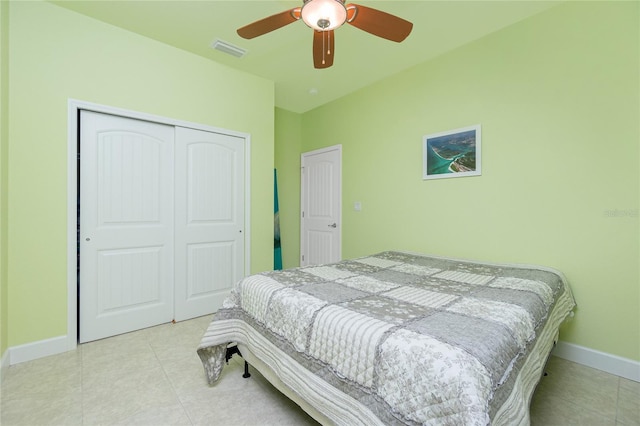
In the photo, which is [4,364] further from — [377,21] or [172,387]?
[377,21]

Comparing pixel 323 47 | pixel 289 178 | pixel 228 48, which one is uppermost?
pixel 228 48

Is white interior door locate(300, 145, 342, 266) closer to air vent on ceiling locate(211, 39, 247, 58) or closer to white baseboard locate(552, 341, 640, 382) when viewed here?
air vent on ceiling locate(211, 39, 247, 58)

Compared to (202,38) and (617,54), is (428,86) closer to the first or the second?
(617,54)

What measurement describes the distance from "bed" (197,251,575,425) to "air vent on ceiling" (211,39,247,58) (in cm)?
220

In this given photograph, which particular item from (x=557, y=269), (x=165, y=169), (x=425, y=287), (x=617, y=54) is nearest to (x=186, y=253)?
(x=165, y=169)

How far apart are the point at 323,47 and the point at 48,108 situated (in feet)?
6.89

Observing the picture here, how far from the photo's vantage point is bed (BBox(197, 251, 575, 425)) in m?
0.85

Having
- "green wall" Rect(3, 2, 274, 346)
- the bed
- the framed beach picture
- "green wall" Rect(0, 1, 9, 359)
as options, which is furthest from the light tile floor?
the framed beach picture

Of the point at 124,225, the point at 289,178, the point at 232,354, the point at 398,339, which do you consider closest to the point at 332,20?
the point at 398,339

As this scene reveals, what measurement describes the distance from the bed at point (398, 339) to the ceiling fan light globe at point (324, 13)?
1.51 metres

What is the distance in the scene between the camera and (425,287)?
5.41 ft

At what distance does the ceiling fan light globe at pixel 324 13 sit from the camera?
1517mm

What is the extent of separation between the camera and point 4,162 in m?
1.93

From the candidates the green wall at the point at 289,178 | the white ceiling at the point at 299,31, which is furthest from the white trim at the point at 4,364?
the green wall at the point at 289,178
